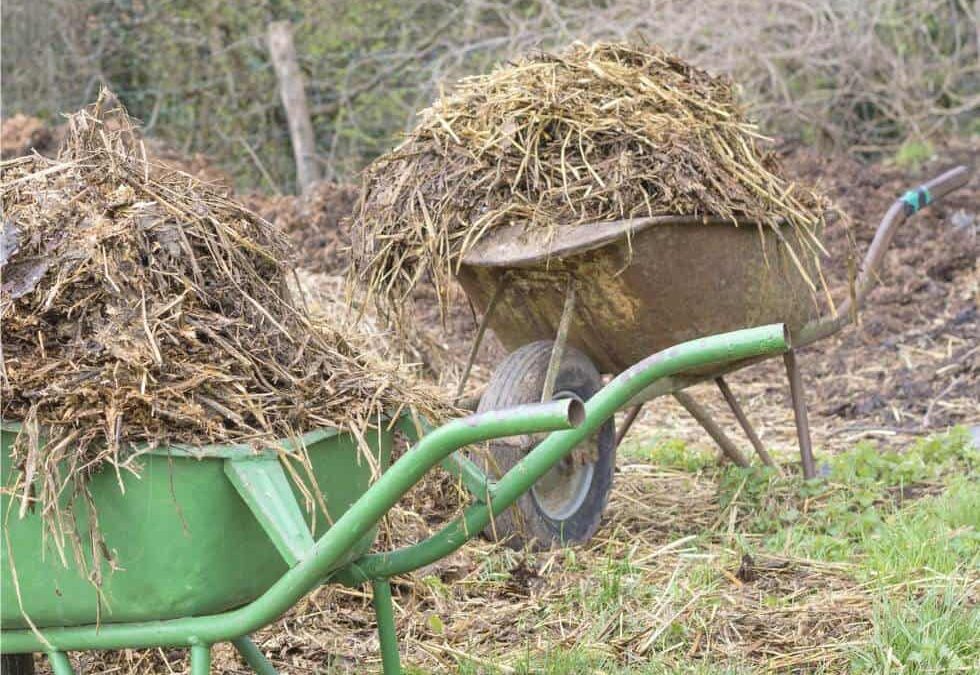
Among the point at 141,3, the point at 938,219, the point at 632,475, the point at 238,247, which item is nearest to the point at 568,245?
the point at 238,247

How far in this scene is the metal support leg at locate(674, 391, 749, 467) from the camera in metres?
4.00

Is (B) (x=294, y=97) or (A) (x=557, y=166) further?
(B) (x=294, y=97)

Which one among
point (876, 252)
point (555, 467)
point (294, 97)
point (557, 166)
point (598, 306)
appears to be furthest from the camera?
point (294, 97)

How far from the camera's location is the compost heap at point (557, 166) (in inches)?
131

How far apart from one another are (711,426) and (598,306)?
31.8 inches

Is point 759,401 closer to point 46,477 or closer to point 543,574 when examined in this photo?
point 543,574

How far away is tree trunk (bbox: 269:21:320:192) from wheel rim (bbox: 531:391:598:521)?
16.8 feet

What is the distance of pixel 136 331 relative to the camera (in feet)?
6.65

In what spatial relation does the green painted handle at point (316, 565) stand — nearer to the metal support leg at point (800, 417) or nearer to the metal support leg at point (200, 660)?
the metal support leg at point (200, 660)

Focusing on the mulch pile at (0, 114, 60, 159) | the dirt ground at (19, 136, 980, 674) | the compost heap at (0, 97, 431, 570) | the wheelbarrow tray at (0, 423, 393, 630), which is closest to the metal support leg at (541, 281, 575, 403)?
the dirt ground at (19, 136, 980, 674)

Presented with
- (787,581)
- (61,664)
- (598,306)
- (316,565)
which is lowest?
(787,581)

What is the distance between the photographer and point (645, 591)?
3.22 m

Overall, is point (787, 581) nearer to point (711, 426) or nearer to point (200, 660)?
point (711, 426)

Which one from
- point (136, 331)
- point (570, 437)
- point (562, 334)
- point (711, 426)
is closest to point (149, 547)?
point (136, 331)
